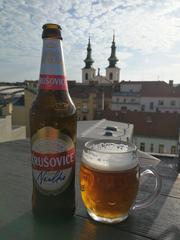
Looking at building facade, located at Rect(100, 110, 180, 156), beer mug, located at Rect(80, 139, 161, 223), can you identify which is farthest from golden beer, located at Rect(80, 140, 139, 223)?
building facade, located at Rect(100, 110, 180, 156)

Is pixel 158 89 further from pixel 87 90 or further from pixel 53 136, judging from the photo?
pixel 53 136

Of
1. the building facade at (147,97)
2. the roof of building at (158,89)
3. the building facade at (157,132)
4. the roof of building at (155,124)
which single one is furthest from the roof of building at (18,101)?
the roof of building at (158,89)

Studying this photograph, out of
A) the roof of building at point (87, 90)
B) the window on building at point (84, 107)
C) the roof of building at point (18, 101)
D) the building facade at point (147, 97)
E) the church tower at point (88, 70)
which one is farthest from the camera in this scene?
the church tower at point (88, 70)

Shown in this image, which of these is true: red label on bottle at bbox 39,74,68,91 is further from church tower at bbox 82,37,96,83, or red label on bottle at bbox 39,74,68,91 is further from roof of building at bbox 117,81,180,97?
church tower at bbox 82,37,96,83

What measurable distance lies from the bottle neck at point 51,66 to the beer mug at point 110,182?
6.6 inches

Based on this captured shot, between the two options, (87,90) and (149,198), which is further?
(87,90)

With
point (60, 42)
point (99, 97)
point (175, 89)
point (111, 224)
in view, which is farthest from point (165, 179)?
point (175, 89)

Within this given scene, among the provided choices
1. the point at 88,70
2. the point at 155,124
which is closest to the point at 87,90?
the point at 155,124

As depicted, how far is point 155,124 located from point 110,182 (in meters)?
14.0

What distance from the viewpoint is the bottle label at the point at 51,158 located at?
1.63 feet

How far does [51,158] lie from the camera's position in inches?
19.6

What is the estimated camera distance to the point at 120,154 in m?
0.50

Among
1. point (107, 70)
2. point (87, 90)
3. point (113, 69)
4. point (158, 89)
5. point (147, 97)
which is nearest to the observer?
point (87, 90)

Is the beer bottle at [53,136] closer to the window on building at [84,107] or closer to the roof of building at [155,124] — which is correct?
the roof of building at [155,124]
